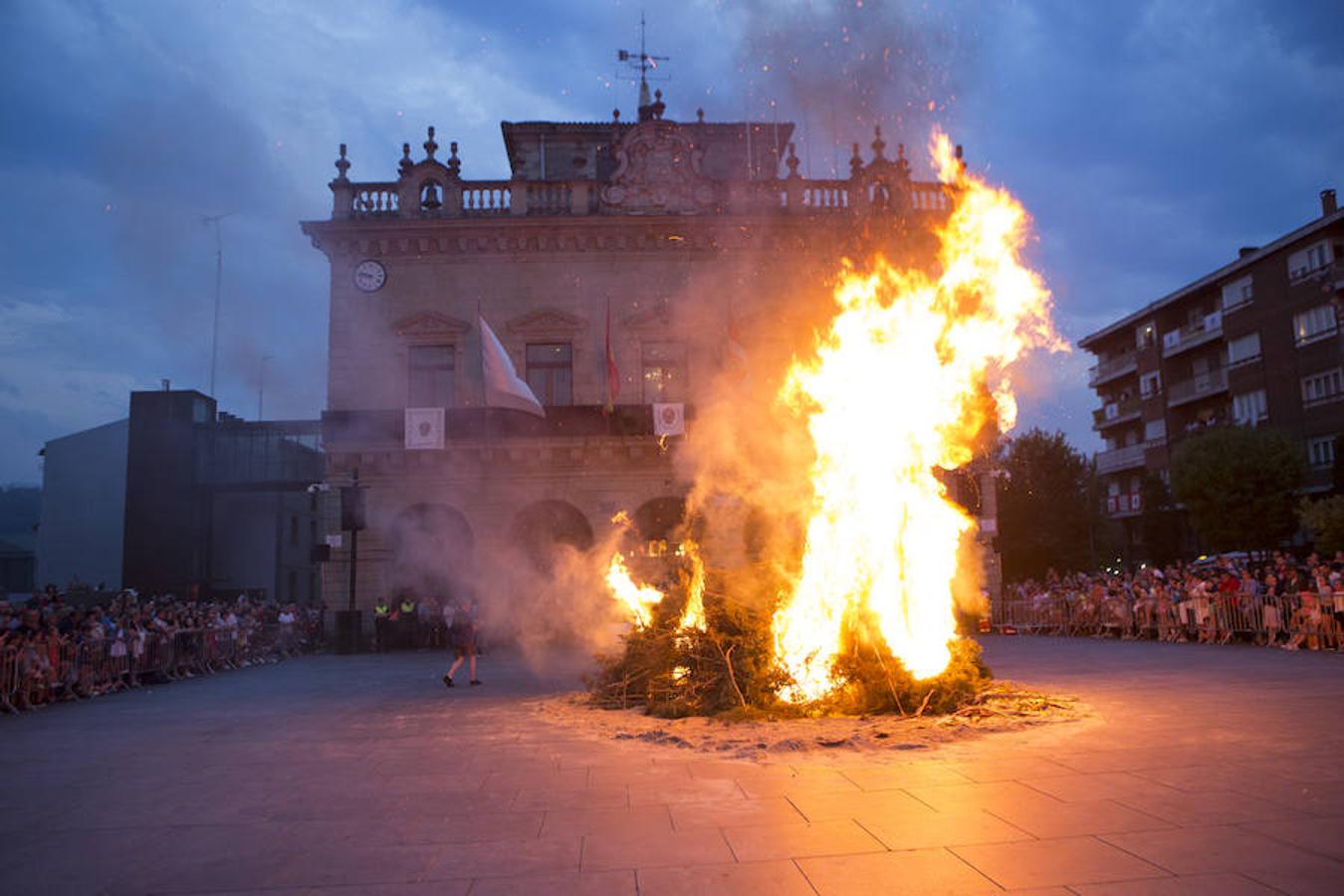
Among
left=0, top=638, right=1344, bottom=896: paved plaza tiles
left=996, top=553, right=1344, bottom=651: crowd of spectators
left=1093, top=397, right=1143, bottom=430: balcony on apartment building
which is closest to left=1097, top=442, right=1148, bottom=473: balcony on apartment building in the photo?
left=1093, top=397, right=1143, bottom=430: balcony on apartment building

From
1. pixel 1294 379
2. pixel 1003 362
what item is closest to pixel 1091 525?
pixel 1294 379

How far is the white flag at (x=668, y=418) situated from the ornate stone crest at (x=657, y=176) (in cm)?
655

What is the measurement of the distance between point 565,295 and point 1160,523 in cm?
3545

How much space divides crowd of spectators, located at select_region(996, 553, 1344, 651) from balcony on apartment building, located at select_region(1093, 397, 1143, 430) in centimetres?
2847

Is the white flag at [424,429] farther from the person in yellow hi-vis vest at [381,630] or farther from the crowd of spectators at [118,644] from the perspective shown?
the crowd of spectators at [118,644]

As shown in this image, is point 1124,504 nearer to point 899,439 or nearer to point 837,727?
point 899,439

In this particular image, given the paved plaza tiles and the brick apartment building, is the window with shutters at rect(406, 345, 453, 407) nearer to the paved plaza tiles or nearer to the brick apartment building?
the paved plaza tiles

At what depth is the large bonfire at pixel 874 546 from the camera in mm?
10883

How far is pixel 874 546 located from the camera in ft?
38.1

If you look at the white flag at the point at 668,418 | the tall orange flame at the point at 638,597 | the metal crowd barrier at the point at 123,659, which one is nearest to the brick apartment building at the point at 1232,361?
the white flag at the point at 668,418

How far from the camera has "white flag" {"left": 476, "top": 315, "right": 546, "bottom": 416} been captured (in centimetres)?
2352

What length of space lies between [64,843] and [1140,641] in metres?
22.6

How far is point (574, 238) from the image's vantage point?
92.8ft

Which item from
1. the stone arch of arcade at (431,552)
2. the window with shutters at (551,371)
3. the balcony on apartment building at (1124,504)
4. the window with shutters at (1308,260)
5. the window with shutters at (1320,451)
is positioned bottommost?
the stone arch of arcade at (431,552)
